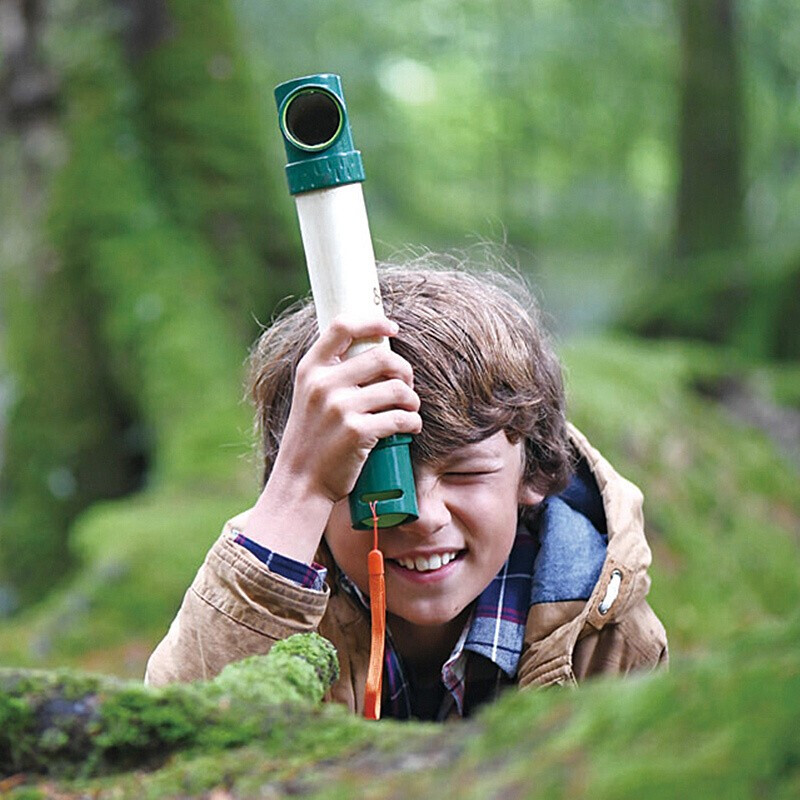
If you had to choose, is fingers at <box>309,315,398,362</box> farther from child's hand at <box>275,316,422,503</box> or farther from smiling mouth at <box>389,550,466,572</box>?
smiling mouth at <box>389,550,466,572</box>

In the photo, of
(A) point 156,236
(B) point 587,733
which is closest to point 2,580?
(A) point 156,236

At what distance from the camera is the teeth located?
2506 millimetres

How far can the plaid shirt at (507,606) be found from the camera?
8.71 feet

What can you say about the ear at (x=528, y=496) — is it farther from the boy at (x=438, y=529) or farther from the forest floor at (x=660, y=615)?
the forest floor at (x=660, y=615)

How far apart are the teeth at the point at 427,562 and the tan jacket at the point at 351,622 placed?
7.1 inches

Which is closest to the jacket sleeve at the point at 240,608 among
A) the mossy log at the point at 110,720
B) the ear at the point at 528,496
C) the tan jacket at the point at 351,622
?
the tan jacket at the point at 351,622

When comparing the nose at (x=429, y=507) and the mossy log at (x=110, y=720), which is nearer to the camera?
the mossy log at (x=110, y=720)

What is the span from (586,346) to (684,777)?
8.00m

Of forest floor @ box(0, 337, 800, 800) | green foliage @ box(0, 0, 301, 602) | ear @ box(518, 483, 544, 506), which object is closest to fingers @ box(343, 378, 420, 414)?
ear @ box(518, 483, 544, 506)

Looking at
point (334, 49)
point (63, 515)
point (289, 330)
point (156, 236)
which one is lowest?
point (63, 515)

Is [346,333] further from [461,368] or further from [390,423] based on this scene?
[461,368]

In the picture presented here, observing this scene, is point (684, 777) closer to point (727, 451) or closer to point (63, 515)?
point (63, 515)

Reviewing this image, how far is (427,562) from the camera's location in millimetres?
2508

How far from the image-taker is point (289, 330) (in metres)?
2.94
